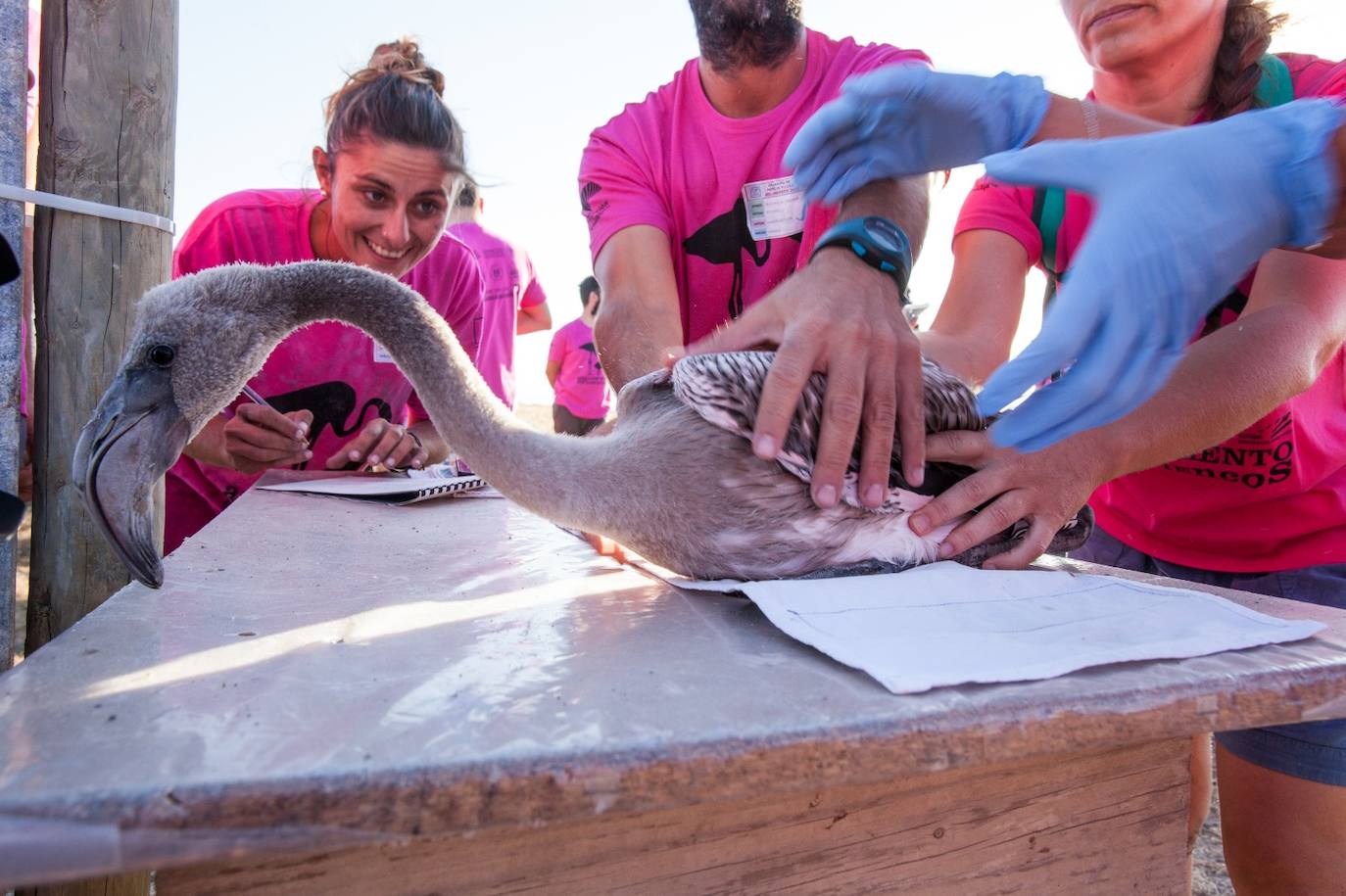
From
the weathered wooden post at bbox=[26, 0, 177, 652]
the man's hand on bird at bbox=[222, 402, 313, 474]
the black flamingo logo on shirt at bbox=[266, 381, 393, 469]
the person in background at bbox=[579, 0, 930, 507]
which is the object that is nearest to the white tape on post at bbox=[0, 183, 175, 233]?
the weathered wooden post at bbox=[26, 0, 177, 652]

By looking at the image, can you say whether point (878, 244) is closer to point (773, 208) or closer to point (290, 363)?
point (773, 208)

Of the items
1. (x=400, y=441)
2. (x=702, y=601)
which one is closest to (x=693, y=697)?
(x=702, y=601)

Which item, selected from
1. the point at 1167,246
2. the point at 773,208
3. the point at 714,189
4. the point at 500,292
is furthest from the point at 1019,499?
the point at 500,292

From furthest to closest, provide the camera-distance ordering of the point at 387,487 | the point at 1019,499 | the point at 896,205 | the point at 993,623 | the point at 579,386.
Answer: the point at 579,386 < the point at 387,487 < the point at 896,205 < the point at 1019,499 < the point at 993,623

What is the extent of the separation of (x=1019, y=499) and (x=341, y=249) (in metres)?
3.16

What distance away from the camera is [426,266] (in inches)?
172

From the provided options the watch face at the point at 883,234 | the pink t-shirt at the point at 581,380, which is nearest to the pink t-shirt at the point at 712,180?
the watch face at the point at 883,234

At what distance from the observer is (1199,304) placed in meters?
1.79

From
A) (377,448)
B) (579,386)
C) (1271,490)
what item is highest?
(1271,490)

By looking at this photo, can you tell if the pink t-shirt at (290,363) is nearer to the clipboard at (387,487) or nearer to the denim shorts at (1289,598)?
the clipboard at (387,487)

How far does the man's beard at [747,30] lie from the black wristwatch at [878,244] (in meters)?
1.18

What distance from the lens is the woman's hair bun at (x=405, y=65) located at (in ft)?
13.0

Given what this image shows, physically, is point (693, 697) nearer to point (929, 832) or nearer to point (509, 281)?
point (929, 832)

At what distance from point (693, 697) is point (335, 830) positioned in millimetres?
537
